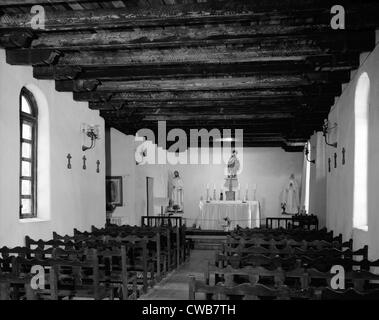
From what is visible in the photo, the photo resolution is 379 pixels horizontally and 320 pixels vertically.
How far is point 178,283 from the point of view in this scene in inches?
324

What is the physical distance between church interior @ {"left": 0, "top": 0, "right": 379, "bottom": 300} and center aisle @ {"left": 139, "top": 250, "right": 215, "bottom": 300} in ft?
0.18

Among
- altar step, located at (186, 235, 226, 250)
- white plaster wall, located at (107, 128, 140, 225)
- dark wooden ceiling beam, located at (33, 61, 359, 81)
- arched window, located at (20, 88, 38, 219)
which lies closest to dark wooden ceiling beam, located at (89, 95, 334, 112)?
dark wooden ceiling beam, located at (33, 61, 359, 81)

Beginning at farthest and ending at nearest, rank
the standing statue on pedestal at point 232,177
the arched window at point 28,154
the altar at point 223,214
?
the standing statue on pedestal at point 232,177 → the altar at point 223,214 → the arched window at point 28,154

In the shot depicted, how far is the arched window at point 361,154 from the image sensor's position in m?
7.04

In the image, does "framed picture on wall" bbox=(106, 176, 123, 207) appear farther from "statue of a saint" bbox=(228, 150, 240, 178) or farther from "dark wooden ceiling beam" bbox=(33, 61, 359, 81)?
"dark wooden ceiling beam" bbox=(33, 61, 359, 81)

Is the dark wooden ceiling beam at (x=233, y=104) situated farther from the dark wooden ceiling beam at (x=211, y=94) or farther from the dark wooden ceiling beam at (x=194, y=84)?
the dark wooden ceiling beam at (x=194, y=84)

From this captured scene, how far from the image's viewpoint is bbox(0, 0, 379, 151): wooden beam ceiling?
17.5 feet

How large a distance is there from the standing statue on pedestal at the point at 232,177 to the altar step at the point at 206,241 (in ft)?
7.82

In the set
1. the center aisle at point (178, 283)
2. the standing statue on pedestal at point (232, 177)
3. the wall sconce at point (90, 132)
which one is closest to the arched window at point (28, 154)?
the wall sconce at point (90, 132)

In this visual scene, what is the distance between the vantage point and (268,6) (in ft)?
16.7

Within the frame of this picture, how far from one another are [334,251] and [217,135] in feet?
29.6

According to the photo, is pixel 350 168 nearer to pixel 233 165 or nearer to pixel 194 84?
pixel 194 84

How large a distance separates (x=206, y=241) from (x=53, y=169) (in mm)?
6829

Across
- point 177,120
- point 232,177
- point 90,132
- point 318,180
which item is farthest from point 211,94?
point 232,177
